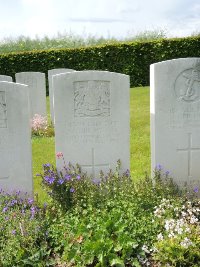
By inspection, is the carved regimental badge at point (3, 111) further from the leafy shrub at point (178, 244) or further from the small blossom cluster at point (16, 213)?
A: the leafy shrub at point (178, 244)

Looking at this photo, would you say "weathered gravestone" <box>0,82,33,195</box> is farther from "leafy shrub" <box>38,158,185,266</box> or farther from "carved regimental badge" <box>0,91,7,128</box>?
"leafy shrub" <box>38,158,185,266</box>

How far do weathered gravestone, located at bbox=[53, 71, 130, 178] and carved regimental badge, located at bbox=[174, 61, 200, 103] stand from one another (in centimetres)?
69

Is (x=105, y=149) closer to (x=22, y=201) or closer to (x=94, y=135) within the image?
(x=94, y=135)

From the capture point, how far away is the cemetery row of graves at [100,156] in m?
4.30

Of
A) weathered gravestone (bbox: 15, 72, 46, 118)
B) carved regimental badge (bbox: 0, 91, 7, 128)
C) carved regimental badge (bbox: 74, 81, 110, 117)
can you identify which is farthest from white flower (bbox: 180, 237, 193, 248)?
weathered gravestone (bbox: 15, 72, 46, 118)

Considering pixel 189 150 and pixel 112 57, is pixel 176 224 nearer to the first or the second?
pixel 189 150

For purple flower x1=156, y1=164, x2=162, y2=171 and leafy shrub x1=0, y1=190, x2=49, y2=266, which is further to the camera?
purple flower x1=156, y1=164, x2=162, y2=171

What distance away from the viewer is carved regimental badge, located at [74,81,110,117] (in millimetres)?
5078

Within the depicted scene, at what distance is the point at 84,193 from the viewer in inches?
188

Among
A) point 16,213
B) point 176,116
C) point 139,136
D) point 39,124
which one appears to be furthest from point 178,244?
point 39,124

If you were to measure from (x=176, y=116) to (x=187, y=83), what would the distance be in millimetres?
461

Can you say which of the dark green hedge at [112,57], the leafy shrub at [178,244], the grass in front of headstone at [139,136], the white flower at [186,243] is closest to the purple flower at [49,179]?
the grass in front of headstone at [139,136]

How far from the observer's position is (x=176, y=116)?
17.3 feet

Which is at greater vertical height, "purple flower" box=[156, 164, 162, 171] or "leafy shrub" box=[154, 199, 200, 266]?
"purple flower" box=[156, 164, 162, 171]
